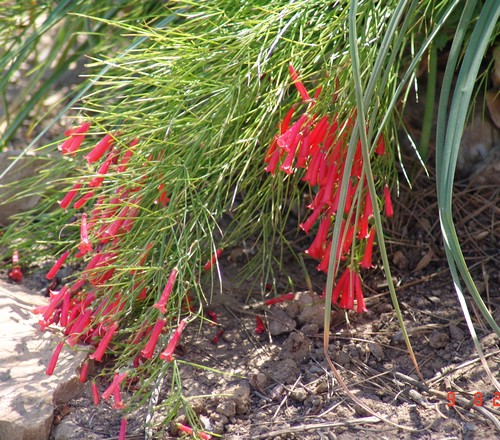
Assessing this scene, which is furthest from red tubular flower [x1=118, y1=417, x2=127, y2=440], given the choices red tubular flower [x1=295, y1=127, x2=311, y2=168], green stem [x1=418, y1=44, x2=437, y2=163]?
green stem [x1=418, y1=44, x2=437, y2=163]

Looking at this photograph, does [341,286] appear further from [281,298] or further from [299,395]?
[299,395]

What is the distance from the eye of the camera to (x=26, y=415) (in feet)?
5.02

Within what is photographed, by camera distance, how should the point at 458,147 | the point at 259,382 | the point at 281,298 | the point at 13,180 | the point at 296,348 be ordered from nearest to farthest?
the point at 458,147, the point at 259,382, the point at 296,348, the point at 281,298, the point at 13,180

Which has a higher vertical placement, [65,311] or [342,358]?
[65,311]

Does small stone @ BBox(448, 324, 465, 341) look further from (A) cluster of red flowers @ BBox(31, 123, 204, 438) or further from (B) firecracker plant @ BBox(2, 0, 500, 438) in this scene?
(A) cluster of red flowers @ BBox(31, 123, 204, 438)

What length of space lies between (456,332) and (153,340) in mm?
807

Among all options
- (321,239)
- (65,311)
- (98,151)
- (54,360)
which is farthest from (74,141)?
(321,239)

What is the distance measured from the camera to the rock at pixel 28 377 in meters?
1.52

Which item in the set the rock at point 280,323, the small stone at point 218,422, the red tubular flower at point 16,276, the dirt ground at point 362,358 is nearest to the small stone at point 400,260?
the dirt ground at point 362,358

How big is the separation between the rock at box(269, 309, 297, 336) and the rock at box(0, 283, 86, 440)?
1.61ft

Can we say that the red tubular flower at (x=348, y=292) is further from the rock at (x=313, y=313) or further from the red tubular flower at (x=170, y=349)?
the red tubular flower at (x=170, y=349)

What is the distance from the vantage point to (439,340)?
5.77 feet

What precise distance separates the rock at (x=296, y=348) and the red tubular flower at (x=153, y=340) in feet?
1.35

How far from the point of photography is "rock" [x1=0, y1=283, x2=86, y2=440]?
1518 millimetres
